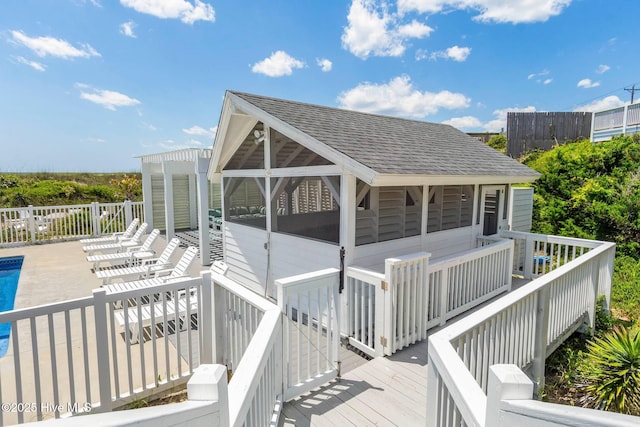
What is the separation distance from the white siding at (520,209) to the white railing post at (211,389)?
902cm

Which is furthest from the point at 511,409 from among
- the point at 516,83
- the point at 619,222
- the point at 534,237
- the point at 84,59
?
the point at 516,83

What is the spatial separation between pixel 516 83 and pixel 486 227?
20.0 m

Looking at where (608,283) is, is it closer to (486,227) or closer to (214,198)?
(486,227)

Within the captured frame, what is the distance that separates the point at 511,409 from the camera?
1158mm

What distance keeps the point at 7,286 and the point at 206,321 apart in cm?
873

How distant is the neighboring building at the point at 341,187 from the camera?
4750mm

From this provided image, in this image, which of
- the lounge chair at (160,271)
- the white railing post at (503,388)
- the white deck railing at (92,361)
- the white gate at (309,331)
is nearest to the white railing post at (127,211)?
the lounge chair at (160,271)

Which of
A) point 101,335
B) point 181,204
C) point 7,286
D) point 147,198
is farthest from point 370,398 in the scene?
point 181,204

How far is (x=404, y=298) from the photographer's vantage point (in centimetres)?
421

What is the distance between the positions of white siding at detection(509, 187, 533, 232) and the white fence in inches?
562

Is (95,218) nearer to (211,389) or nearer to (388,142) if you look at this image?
(388,142)

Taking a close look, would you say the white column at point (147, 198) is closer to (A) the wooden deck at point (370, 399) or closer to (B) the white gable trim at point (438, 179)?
(B) the white gable trim at point (438, 179)

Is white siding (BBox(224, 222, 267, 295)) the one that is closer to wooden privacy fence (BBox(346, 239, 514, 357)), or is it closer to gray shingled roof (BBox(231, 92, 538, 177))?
gray shingled roof (BBox(231, 92, 538, 177))

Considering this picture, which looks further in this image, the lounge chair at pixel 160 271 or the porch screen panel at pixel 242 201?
the porch screen panel at pixel 242 201
